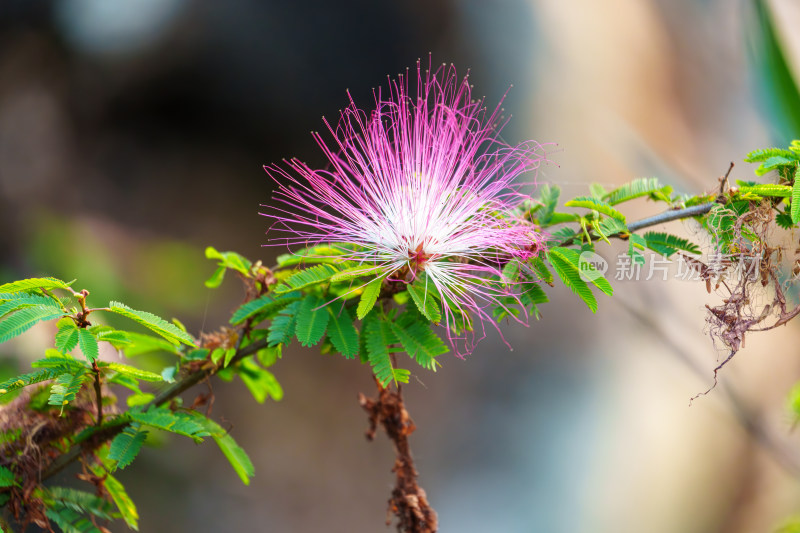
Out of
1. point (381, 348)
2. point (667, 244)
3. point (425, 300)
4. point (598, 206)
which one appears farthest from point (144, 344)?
point (667, 244)

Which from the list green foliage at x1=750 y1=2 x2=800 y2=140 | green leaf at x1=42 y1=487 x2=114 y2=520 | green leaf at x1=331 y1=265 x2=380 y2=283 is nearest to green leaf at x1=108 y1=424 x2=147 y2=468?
green leaf at x1=42 y1=487 x2=114 y2=520

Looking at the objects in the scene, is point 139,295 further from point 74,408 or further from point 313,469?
point 74,408

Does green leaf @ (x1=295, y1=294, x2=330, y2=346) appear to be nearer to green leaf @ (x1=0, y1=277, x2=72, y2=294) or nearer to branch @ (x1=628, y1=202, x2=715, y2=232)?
green leaf @ (x1=0, y1=277, x2=72, y2=294)

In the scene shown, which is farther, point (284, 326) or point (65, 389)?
point (284, 326)

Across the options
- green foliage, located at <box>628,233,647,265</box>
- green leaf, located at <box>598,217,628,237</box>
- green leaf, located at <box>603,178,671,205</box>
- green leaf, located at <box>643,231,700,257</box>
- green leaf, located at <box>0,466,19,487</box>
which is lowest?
green leaf, located at <box>0,466,19,487</box>

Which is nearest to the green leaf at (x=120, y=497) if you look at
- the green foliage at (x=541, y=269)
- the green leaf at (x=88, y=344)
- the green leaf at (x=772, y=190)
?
the green leaf at (x=88, y=344)

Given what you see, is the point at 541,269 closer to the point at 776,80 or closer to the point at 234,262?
the point at 234,262
